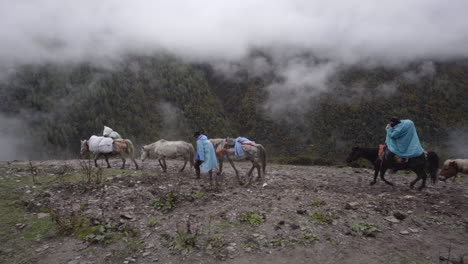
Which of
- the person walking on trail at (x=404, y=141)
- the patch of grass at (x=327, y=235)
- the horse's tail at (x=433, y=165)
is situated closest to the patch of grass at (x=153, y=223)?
the patch of grass at (x=327, y=235)

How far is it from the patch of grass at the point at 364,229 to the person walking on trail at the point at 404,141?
412cm

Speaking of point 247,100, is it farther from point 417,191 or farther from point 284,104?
point 417,191

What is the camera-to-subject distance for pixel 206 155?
880 cm

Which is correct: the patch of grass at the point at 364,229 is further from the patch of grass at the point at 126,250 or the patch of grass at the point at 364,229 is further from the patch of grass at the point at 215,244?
the patch of grass at the point at 126,250

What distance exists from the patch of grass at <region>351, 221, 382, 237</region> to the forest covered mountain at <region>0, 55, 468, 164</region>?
13.8 metres

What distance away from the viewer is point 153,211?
5930 millimetres

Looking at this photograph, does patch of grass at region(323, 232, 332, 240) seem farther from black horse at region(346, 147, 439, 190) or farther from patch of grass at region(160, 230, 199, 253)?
black horse at region(346, 147, 439, 190)

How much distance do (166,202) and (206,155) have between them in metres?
2.90

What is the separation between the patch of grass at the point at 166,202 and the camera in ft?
19.7

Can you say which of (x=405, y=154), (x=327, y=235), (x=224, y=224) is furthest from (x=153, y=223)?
(x=405, y=154)

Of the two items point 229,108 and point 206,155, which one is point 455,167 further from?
point 229,108

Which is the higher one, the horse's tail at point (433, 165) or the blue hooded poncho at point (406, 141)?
the blue hooded poncho at point (406, 141)

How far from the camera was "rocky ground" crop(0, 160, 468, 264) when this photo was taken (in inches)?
167

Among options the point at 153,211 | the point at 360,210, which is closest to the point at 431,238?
the point at 360,210
